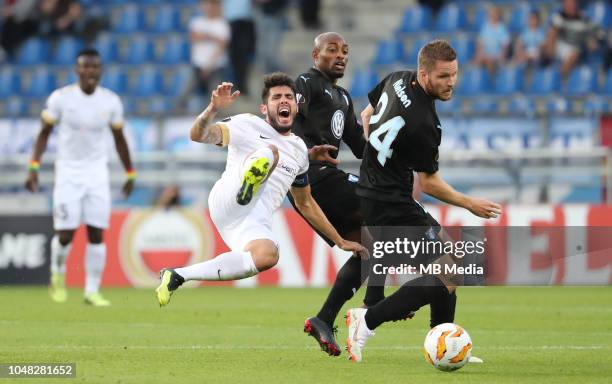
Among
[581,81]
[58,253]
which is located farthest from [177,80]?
[58,253]

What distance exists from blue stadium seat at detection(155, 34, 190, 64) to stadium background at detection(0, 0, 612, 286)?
0.08ft

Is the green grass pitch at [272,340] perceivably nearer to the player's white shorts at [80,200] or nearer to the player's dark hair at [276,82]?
the player's white shorts at [80,200]

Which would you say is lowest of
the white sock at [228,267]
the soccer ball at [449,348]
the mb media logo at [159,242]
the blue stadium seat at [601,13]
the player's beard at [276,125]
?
the mb media logo at [159,242]

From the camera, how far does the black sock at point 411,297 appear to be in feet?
27.1

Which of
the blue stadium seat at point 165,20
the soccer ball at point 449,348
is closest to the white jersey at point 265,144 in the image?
the soccer ball at point 449,348

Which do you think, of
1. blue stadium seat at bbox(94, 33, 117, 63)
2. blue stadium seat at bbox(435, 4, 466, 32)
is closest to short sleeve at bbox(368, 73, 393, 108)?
blue stadium seat at bbox(435, 4, 466, 32)

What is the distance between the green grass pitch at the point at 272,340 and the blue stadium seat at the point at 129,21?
861 centimetres

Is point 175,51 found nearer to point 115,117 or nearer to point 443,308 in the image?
point 115,117

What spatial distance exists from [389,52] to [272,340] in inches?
477

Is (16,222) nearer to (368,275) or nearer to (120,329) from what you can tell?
(120,329)

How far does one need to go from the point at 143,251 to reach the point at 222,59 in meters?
5.41

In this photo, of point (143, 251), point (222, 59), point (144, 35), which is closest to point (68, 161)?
point (143, 251)

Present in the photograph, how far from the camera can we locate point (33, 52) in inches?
915

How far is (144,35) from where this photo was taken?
23203 millimetres
